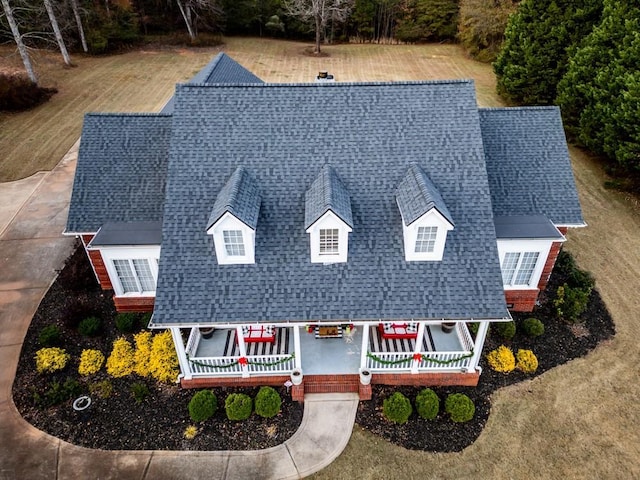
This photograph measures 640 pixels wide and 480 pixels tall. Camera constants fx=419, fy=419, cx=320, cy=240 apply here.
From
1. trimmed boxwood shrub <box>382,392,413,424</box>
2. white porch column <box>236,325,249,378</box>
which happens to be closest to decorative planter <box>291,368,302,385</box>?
white porch column <box>236,325,249,378</box>

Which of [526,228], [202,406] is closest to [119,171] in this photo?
[202,406]

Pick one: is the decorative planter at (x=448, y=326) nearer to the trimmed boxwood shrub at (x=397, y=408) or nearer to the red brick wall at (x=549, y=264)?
the trimmed boxwood shrub at (x=397, y=408)

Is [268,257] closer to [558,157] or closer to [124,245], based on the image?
[124,245]

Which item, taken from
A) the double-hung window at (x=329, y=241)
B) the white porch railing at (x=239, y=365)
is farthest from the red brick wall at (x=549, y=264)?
the white porch railing at (x=239, y=365)

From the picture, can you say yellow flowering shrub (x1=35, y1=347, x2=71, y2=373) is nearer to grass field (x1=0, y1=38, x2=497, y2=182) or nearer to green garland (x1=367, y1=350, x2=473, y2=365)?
green garland (x1=367, y1=350, x2=473, y2=365)

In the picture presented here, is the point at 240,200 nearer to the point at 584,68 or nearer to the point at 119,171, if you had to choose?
the point at 119,171

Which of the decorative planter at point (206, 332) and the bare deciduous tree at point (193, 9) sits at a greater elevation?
the bare deciduous tree at point (193, 9)

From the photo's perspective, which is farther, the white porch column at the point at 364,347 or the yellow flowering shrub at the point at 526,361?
the yellow flowering shrub at the point at 526,361
